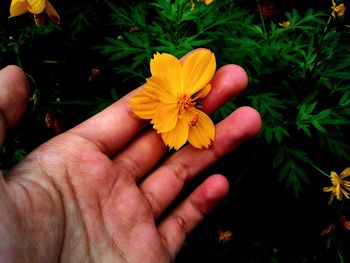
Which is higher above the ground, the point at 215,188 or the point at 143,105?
the point at 143,105

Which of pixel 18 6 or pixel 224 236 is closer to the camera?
pixel 18 6

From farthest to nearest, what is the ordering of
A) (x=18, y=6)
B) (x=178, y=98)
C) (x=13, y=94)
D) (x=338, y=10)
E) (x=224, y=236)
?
(x=224, y=236) < (x=338, y=10) < (x=178, y=98) < (x=18, y=6) < (x=13, y=94)

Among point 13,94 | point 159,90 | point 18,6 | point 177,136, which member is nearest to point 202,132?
point 177,136

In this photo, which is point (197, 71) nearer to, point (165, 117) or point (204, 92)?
point (204, 92)

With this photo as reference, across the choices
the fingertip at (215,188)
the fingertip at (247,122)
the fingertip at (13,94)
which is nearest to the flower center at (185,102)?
the fingertip at (247,122)

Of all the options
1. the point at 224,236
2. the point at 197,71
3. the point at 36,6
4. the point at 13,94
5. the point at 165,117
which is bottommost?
the point at 224,236

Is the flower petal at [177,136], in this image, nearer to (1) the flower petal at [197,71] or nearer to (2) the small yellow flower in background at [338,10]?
(1) the flower petal at [197,71]

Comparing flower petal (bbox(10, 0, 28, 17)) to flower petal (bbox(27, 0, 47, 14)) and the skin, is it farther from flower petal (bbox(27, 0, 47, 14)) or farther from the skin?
the skin
